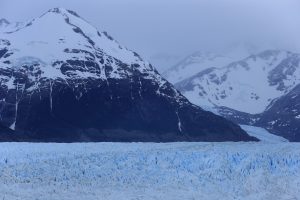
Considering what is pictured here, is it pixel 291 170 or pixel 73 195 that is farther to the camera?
pixel 291 170

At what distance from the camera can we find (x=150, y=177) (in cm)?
6531

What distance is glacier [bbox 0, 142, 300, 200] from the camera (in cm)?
5781

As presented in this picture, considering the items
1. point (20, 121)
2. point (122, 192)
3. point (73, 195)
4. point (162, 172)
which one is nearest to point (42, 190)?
point (73, 195)

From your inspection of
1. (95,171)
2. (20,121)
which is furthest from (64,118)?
(95,171)

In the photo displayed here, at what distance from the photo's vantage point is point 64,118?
639 ft

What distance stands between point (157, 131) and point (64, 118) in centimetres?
2844

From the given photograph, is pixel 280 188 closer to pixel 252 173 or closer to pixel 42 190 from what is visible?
pixel 252 173

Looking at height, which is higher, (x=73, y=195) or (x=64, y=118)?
(x=64, y=118)

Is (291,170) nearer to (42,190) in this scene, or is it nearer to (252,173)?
(252,173)

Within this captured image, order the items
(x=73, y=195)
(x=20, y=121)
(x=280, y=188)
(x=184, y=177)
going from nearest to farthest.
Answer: (x=73, y=195), (x=280, y=188), (x=184, y=177), (x=20, y=121)

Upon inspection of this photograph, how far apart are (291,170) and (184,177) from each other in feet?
40.6

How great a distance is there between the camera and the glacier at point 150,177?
5781 cm

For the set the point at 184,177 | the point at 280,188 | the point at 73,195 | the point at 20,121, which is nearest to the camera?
the point at 73,195

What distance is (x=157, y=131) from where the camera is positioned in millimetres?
197875
